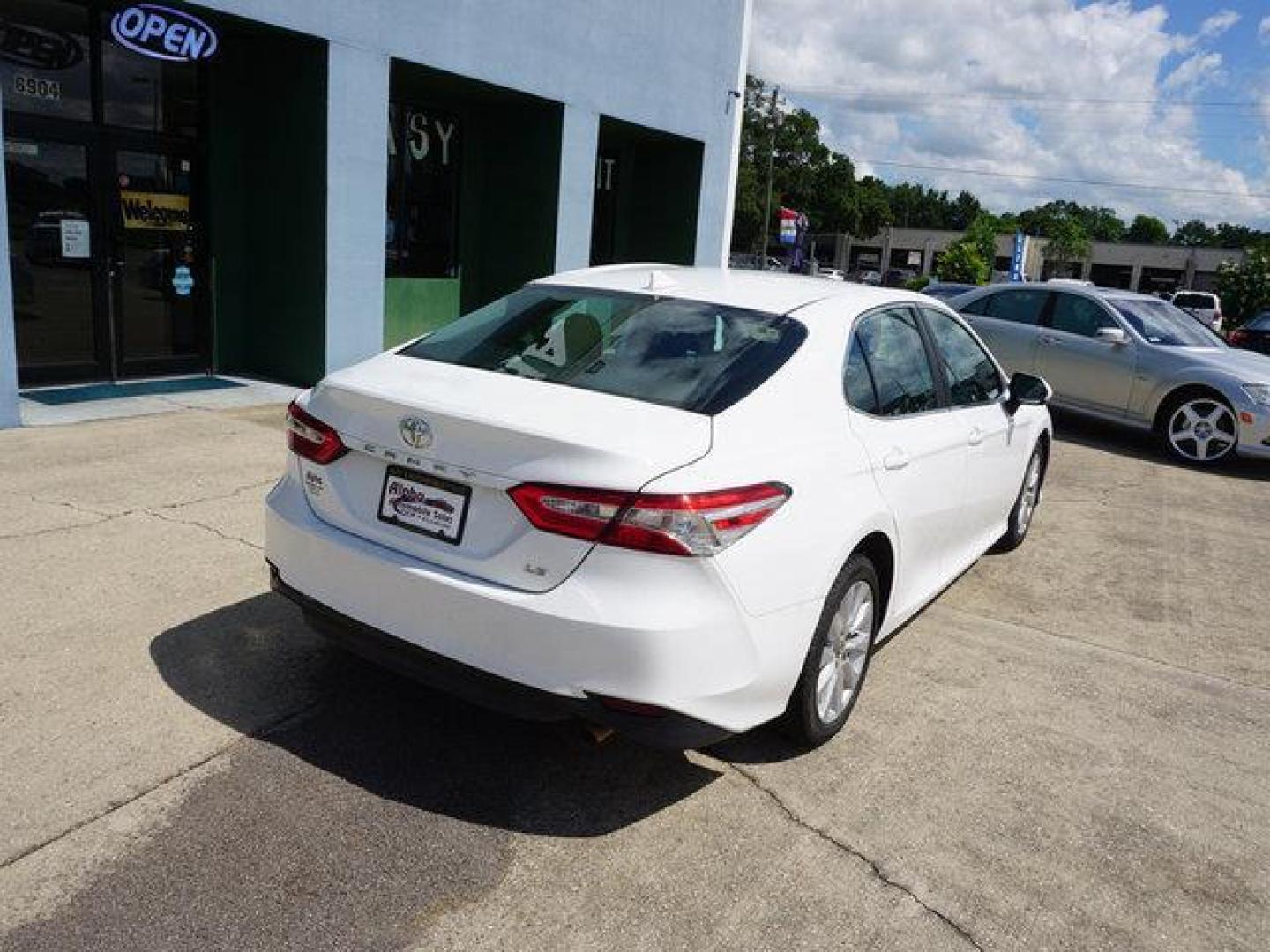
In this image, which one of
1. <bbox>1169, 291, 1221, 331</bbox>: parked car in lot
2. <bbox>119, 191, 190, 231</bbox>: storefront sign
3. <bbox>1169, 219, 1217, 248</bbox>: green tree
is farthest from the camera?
<bbox>1169, 219, 1217, 248</bbox>: green tree

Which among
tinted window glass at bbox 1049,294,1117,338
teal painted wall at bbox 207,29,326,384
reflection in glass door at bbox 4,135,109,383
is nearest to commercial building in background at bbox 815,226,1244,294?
tinted window glass at bbox 1049,294,1117,338

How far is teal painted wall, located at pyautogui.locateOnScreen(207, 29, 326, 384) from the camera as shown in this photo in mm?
9055

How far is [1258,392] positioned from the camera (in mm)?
9789

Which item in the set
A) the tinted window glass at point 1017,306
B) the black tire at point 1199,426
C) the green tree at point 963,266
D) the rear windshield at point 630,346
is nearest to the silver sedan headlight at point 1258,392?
the black tire at point 1199,426

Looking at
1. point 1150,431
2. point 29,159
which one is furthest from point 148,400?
point 1150,431

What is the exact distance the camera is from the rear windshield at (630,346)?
3279mm

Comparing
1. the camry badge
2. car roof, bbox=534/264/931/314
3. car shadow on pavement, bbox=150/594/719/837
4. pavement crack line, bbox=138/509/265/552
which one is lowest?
car shadow on pavement, bbox=150/594/719/837

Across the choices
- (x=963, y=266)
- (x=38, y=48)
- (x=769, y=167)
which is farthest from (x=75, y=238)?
(x=769, y=167)

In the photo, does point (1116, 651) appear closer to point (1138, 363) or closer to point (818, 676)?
point (818, 676)

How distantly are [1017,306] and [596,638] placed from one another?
10.2 meters

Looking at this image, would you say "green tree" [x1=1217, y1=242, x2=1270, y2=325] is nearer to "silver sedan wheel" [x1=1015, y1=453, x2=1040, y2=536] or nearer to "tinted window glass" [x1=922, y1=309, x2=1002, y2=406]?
"silver sedan wheel" [x1=1015, y1=453, x2=1040, y2=536]

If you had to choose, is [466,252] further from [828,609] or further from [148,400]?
[828,609]

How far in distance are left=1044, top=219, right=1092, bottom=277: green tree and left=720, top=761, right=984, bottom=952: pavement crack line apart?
327 feet

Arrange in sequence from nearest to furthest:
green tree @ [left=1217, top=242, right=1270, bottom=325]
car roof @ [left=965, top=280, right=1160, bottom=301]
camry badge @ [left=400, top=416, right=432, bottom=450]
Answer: camry badge @ [left=400, top=416, right=432, bottom=450] < car roof @ [left=965, top=280, right=1160, bottom=301] < green tree @ [left=1217, top=242, right=1270, bottom=325]
